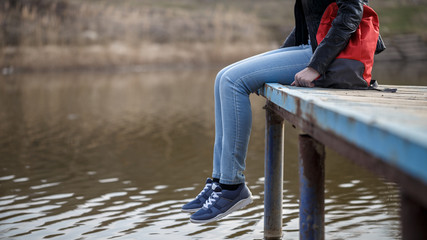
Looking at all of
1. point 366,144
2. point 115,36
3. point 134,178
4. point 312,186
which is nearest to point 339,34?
point 312,186

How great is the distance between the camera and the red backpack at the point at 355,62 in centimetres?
238

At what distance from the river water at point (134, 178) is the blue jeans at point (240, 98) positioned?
81cm

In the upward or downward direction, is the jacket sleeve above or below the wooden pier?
above

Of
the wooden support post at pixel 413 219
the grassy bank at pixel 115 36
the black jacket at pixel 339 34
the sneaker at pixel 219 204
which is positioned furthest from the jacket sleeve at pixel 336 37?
the grassy bank at pixel 115 36

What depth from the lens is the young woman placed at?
93.0 inches

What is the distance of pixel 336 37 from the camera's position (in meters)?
2.35

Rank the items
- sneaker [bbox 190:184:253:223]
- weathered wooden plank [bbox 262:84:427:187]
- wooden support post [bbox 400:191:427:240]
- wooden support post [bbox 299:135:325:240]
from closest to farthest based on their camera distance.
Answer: weathered wooden plank [bbox 262:84:427:187] < wooden support post [bbox 400:191:427:240] < wooden support post [bbox 299:135:325:240] < sneaker [bbox 190:184:253:223]

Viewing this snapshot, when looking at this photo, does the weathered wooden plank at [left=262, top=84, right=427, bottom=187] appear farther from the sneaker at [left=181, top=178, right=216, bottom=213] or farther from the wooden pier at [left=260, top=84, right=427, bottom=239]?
the sneaker at [left=181, top=178, right=216, bottom=213]

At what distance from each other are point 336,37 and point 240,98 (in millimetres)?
501

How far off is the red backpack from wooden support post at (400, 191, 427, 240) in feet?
3.89

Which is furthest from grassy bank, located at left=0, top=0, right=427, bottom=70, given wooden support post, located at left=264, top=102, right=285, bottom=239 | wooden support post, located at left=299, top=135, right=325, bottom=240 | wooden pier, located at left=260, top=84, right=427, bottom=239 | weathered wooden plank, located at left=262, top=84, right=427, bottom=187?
weathered wooden plank, located at left=262, top=84, right=427, bottom=187

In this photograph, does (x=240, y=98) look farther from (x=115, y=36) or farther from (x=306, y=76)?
(x=115, y=36)

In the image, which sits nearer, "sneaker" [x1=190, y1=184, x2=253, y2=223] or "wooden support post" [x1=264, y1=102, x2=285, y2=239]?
"sneaker" [x1=190, y1=184, x2=253, y2=223]

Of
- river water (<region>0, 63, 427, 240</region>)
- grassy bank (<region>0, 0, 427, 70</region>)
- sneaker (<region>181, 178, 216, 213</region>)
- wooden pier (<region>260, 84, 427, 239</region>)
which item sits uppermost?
grassy bank (<region>0, 0, 427, 70</region>)
